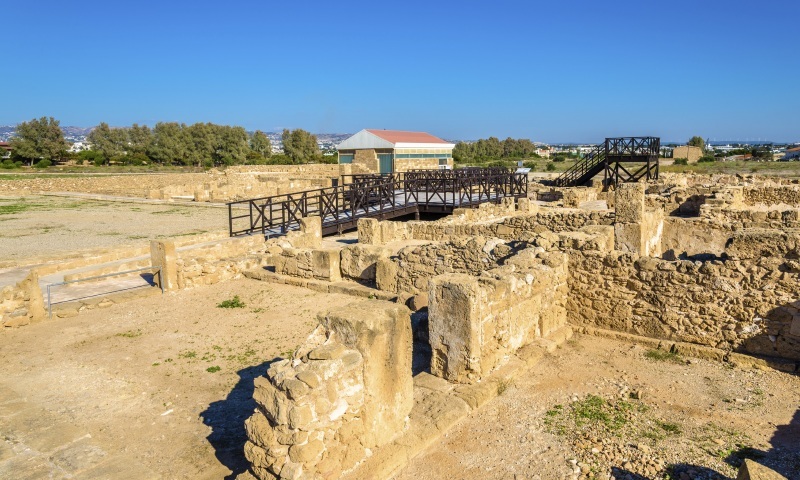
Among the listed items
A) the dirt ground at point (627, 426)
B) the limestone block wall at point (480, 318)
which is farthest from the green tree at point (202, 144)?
the dirt ground at point (627, 426)

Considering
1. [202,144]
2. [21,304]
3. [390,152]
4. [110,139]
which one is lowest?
[21,304]

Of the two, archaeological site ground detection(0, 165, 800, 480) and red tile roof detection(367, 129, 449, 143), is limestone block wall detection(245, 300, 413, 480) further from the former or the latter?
red tile roof detection(367, 129, 449, 143)

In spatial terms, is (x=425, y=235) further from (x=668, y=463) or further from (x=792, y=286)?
(x=668, y=463)

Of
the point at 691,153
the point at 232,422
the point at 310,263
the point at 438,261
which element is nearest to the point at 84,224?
the point at 310,263

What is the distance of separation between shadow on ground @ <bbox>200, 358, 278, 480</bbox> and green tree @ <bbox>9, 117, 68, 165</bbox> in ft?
235

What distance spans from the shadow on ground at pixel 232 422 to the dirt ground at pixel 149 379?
12 mm

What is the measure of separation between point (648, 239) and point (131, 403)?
10.5 m

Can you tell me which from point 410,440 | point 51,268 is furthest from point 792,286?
point 51,268

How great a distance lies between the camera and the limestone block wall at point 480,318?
19.4ft

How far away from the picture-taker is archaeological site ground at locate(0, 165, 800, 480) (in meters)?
4.54

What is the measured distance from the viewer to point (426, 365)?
264 inches

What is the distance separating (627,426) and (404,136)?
4156 centimetres

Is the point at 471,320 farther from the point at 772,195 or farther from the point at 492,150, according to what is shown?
the point at 492,150

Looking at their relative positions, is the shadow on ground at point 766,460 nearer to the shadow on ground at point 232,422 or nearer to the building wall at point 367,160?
the shadow on ground at point 232,422
